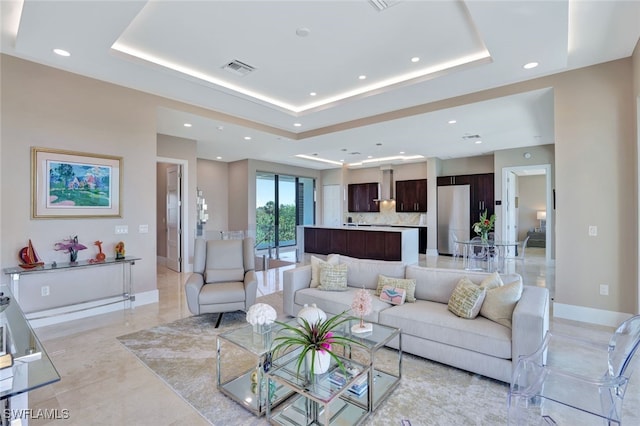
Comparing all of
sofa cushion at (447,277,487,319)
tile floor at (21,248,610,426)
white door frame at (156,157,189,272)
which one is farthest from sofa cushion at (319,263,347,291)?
white door frame at (156,157,189,272)

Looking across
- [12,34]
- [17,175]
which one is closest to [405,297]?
[17,175]

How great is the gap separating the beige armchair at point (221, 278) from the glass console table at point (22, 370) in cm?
164

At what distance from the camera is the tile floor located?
2.08 m

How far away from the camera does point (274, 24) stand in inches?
115

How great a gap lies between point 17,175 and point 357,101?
4.44m

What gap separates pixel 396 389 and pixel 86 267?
399 centimetres

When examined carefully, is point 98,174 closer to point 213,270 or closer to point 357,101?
point 213,270

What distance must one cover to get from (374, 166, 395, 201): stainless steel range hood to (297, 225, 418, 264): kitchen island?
8.26 feet

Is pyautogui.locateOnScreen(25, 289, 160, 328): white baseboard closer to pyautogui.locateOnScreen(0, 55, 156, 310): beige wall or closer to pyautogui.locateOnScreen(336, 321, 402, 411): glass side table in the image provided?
pyautogui.locateOnScreen(0, 55, 156, 310): beige wall

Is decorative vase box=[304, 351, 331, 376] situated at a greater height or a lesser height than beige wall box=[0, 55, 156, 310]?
lesser

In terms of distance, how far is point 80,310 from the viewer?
3916 millimetres

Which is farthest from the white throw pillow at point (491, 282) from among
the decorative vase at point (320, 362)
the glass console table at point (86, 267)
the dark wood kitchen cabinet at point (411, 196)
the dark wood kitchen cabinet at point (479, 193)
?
the dark wood kitchen cabinet at point (411, 196)

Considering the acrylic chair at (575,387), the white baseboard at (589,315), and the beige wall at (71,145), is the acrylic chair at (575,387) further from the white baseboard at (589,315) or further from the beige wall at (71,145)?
the beige wall at (71,145)

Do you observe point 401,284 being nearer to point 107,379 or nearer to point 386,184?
point 107,379
